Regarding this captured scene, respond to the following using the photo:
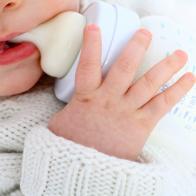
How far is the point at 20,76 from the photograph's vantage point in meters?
0.72

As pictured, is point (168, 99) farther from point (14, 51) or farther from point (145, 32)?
point (14, 51)

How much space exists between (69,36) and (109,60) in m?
0.07

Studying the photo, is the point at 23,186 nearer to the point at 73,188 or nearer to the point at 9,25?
the point at 73,188

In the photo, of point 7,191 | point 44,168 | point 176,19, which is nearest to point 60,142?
point 44,168

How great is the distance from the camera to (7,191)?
748mm

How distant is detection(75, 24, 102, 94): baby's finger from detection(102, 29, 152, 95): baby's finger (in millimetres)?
18

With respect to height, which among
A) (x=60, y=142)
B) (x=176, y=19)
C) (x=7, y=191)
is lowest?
(x=7, y=191)

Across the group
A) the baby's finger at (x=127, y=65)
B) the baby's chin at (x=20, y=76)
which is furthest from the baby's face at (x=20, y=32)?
the baby's finger at (x=127, y=65)

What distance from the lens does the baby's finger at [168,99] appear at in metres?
0.68

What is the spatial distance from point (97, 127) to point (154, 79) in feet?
0.33

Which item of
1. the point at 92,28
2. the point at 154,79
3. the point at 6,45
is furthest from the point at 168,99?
the point at 6,45

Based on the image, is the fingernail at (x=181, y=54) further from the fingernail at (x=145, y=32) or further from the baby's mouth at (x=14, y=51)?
the baby's mouth at (x=14, y=51)

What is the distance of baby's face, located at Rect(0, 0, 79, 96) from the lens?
668mm

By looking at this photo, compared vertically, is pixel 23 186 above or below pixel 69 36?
below
